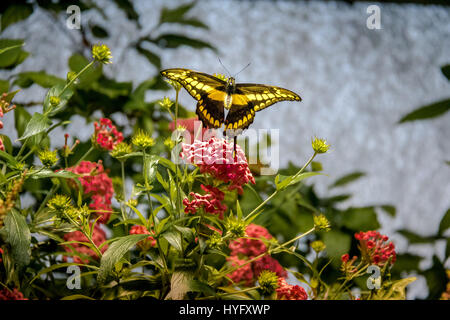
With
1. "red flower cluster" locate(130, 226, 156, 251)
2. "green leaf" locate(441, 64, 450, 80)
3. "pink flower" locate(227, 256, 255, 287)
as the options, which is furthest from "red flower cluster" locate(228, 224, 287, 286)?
"green leaf" locate(441, 64, 450, 80)

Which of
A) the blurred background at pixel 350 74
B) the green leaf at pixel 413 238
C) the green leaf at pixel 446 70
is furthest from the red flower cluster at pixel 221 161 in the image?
the blurred background at pixel 350 74

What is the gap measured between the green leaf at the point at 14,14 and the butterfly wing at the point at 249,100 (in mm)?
737

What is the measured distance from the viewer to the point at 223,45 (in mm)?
1661

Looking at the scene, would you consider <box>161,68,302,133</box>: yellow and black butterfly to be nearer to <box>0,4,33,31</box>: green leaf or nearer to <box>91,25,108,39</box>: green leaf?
<box>0,4,33,31</box>: green leaf

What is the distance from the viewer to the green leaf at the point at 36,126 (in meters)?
0.55

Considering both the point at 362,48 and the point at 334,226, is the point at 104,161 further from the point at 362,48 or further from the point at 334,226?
the point at 362,48

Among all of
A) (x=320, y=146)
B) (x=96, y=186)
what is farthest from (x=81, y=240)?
(x=320, y=146)

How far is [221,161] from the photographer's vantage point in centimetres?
51

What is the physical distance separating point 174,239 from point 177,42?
798 mm

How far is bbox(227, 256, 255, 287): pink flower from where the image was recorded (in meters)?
0.67

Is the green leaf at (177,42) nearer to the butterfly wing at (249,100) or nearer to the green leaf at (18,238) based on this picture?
the butterfly wing at (249,100)

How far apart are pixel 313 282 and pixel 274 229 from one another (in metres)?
0.22
